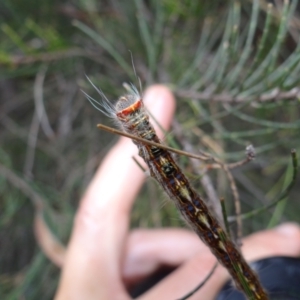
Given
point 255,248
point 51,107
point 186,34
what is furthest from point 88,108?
point 255,248

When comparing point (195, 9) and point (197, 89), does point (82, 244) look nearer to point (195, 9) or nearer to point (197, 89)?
point (197, 89)

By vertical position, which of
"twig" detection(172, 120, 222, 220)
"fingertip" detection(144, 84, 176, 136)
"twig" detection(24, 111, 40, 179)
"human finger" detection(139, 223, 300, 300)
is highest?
"twig" detection(24, 111, 40, 179)

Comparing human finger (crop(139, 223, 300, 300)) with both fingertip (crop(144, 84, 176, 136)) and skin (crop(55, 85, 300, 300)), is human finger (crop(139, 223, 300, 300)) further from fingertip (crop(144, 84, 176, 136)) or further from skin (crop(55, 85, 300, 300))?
fingertip (crop(144, 84, 176, 136))

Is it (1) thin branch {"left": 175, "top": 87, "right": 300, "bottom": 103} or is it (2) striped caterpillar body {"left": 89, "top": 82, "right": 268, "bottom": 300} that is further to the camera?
(1) thin branch {"left": 175, "top": 87, "right": 300, "bottom": 103}

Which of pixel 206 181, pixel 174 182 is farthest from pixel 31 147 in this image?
pixel 174 182

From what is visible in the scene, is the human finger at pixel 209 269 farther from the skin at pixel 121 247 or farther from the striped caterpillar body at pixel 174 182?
the striped caterpillar body at pixel 174 182

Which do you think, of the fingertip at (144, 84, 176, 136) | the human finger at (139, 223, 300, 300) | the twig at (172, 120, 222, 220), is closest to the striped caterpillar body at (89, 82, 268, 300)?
the twig at (172, 120, 222, 220)
